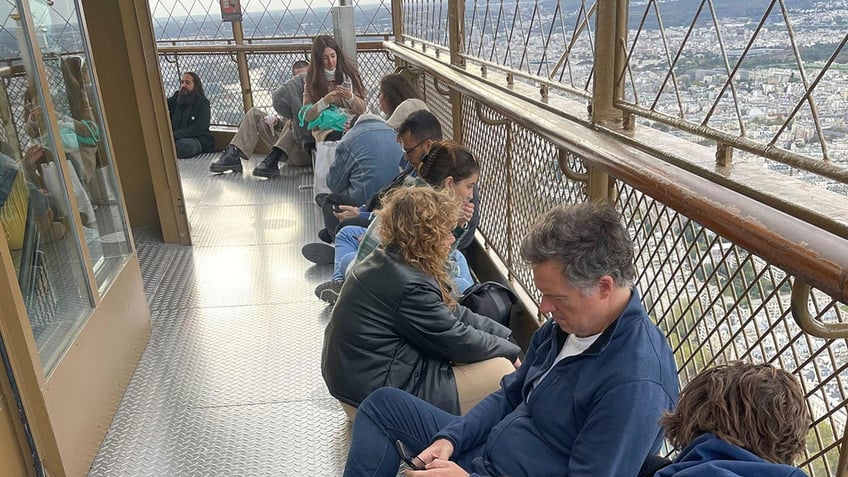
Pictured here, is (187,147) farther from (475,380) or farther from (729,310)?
(729,310)

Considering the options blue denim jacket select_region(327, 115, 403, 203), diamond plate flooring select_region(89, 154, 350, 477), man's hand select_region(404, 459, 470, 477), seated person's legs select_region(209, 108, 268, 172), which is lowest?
diamond plate flooring select_region(89, 154, 350, 477)

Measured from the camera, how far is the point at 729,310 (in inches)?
59.0

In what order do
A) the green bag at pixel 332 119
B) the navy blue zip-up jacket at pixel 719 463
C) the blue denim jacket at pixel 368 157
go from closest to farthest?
1. the navy blue zip-up jacket at pixel 719 463
2. the blue denim jacket at pixel 368 157
3. the green bag at pixel 332 119

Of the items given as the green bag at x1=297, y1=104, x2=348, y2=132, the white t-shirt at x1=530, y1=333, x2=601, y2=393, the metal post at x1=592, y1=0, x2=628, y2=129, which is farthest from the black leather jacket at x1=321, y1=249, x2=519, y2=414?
the green bag at x1=297, y1=104, x2=348, y2=132

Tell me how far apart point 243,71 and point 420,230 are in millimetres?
5681

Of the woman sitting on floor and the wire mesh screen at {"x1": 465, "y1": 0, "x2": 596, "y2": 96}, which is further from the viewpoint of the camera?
the woman sitting on floor

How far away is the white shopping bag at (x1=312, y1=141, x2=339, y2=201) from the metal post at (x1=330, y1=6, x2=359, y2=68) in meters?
1.31

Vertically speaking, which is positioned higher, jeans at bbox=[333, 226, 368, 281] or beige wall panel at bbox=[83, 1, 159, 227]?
beige wall panel at bbox=[83, 1, 159, 227]

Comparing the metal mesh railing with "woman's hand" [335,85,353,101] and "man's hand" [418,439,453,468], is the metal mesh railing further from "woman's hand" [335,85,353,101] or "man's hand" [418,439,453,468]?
"woman's hand" [335,85,353,101]

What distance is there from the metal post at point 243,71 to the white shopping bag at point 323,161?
2751mm

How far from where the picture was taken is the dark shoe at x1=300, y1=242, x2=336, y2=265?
14.5 feet

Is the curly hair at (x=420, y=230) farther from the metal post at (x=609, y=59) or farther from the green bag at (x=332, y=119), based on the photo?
the green bag at (x=332, y=119)

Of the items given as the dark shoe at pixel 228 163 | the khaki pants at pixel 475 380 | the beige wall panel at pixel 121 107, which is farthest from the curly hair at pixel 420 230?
the dark shoe at pixel 228 163

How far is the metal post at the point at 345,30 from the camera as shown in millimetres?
6000
